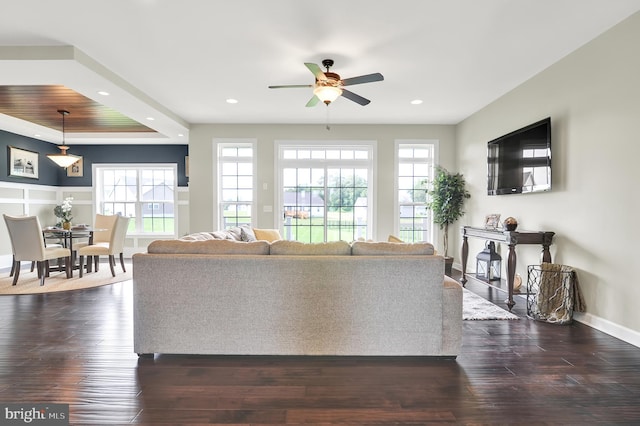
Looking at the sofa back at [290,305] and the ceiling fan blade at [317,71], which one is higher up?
the ceiling fan blade at [317,71]

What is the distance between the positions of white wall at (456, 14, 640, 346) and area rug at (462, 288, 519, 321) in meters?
0.70

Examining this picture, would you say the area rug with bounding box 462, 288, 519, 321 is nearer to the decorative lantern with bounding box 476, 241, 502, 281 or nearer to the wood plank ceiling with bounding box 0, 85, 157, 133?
the decorative lantern with bounding box 476, 241, 502, 281

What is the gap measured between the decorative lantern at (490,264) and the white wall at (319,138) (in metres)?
1.88

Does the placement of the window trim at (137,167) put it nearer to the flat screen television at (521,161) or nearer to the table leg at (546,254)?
the flat screen television at (521,161)

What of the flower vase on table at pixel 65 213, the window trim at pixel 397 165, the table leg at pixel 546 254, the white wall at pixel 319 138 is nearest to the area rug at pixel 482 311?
the table leg at pixel 546 254

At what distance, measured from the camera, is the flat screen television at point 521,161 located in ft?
12.0

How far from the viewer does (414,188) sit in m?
6.38

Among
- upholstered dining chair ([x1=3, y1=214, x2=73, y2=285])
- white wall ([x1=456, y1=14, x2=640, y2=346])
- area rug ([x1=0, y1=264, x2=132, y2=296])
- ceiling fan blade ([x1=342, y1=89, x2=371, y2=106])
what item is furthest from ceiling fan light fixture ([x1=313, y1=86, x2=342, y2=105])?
upholstered dining chair ([x1=3, y1=214, x2=73, y2=285])

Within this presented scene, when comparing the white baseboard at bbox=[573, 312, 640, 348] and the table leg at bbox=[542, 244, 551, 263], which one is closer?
the white baseboard at bbox=[573, 312, 640, 348]

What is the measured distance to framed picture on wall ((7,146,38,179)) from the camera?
6.77 metres

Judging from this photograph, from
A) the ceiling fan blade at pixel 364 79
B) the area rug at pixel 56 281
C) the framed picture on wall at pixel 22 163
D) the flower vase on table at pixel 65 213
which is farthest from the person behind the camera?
the framed picture on wall at pixel 22 163

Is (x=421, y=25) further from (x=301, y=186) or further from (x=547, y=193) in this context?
(x=301, y=186)


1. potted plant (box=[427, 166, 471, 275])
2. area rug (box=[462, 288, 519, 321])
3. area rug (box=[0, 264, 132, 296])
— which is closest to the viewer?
area rug (box=[462, 288, 519, 321])

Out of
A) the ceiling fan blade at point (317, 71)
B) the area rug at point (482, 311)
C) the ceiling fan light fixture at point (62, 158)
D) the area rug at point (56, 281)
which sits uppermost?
the ceiling fan blade at point (317, 71)
